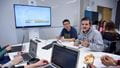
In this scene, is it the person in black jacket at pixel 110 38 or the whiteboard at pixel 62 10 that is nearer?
the person in black jacket at pixel 110 38

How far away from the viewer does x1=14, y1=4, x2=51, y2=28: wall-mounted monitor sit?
373 centimetres

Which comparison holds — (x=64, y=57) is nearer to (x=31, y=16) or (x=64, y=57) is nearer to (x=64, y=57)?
(x=64, y=57)

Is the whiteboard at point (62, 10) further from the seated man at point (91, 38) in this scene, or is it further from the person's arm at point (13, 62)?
the person's arm at point (13, 62)

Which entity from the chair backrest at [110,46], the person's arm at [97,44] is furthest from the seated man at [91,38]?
the chair backrest at [110,46]

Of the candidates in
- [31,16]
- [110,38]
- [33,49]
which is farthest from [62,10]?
[33,49]

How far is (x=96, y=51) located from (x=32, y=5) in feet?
7.78

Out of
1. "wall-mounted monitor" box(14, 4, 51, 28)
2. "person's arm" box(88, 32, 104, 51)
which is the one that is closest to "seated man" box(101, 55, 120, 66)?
"person's arm" box(88, 32, 104, 51)

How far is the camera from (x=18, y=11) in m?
3.71

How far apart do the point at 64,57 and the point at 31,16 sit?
8.97ft

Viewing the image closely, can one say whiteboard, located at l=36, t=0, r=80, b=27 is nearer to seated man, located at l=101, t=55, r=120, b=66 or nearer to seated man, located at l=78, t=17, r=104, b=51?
seated man, located at l=78, t=17, r=104, b=51

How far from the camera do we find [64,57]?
4.87ft

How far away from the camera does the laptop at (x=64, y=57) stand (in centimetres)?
135

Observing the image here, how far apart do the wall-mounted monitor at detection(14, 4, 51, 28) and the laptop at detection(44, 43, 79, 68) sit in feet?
7.73

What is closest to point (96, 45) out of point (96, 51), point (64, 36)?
point (96, 51)
